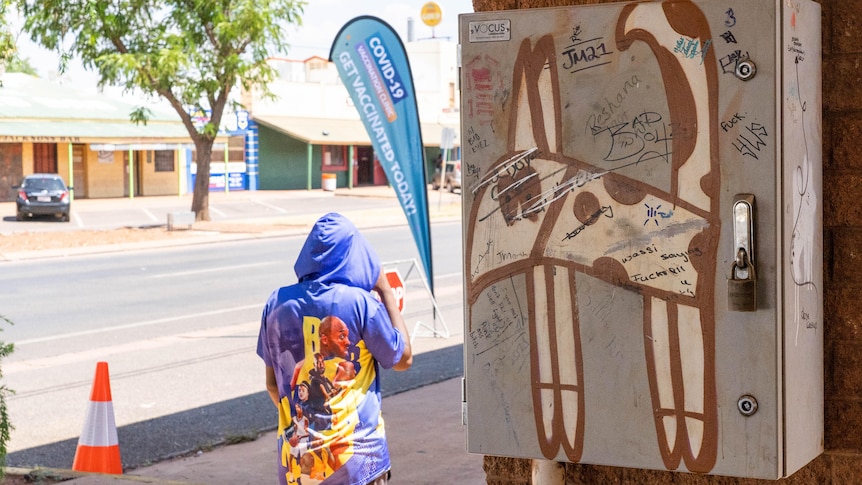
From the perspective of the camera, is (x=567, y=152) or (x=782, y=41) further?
(x=567, y=152)

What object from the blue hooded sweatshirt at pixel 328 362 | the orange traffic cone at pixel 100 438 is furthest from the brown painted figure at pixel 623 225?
the orange traffic cone at pixel 100 438

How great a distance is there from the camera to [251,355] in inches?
429

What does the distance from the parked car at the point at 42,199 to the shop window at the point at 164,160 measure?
1353 cm

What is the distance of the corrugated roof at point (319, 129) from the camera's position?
48.5 m

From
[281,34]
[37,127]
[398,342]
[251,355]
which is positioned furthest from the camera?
[37,127]

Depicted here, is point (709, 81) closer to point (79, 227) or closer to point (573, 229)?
point (573, 229)

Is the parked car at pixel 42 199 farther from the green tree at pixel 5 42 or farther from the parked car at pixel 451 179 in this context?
the green tree at pixel 5 42

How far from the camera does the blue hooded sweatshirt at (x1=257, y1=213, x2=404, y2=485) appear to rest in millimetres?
3963

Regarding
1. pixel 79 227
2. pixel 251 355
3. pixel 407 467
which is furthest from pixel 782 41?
pixel 79 227

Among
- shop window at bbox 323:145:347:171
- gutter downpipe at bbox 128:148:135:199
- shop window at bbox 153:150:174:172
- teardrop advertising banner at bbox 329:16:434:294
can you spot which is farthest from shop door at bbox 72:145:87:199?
teardrop advertising banner at bbox 329:16:434:294

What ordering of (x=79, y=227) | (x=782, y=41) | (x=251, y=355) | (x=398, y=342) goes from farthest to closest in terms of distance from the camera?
1. (x=79, y=227)
2. (x=251, y=355)
3. (x=398, y=342)
4. (x=782, y=41)

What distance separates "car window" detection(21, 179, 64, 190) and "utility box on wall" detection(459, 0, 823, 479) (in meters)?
30.5

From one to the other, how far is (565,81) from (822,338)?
42.4 inches

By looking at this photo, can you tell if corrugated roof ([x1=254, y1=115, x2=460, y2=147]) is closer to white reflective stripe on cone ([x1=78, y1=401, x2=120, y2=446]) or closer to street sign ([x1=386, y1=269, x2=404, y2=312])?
street sign ([x1=386, y1=269, x2=404, y2=312])
